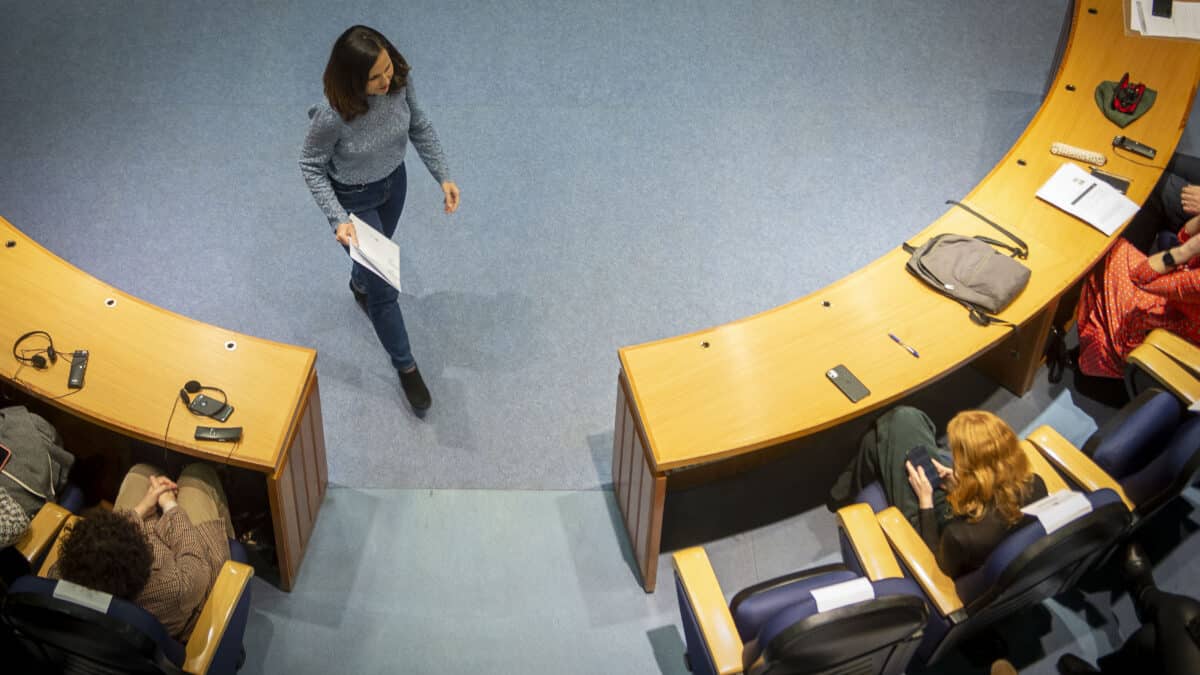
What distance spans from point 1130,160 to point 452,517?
3070 millimetres

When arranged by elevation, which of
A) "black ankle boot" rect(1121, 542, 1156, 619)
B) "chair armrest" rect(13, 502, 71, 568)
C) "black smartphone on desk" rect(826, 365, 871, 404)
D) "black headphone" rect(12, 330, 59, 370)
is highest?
"black headphone" rect(12, 330, 59, 370)

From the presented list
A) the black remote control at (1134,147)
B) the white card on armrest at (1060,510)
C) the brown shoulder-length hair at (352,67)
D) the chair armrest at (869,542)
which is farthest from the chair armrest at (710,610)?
the black remote control at (1134,147)

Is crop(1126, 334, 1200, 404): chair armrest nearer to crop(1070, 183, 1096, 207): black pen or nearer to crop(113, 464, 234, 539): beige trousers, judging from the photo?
crop(1070, 183, 1096, 207): black pen

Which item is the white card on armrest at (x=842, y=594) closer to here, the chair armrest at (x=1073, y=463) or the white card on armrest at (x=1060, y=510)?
the white card on armrest at (x=1060, y=510)

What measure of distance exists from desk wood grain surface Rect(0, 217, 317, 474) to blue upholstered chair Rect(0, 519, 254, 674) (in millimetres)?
535

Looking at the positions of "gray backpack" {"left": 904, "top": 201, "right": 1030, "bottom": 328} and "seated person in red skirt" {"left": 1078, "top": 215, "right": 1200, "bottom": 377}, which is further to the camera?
"seated person in red skirt" {"left": 1078, "top": 215, "right": 1200, "bottom": 377}

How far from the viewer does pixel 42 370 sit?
3.28 metres

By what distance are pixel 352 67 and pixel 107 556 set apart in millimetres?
1559

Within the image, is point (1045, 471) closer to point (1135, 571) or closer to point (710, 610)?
point (1135, 571)

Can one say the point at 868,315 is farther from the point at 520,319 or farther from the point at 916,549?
the point at 520,319

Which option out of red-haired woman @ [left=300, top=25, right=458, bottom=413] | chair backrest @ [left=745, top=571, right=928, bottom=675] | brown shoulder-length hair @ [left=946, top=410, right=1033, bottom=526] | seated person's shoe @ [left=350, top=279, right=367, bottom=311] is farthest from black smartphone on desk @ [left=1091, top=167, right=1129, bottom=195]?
seated person's shoe @ [left=350, top=279, right=367, bottom=311]

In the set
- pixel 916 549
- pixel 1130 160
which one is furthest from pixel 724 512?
pixel 1130 160

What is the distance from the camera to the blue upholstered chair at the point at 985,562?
278cm

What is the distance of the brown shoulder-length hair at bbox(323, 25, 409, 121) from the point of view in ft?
10.2
